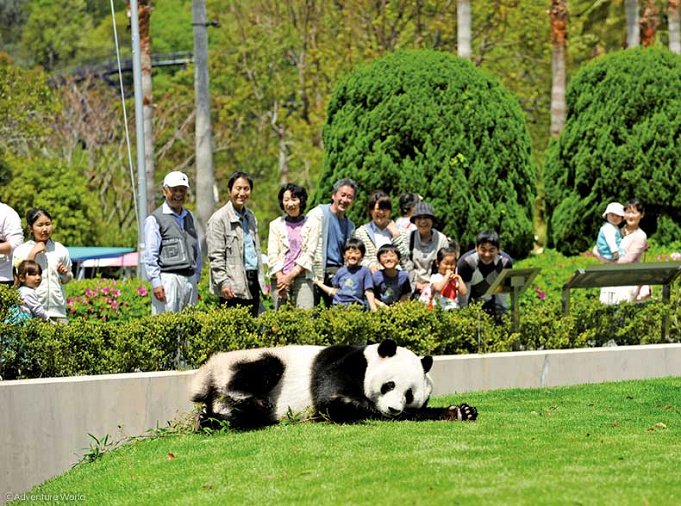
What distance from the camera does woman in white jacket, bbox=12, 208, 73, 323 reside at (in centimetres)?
1078

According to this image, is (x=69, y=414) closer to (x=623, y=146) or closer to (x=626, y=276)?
(x=626, y=276)

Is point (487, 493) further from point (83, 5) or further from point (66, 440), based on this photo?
point (83, 5)

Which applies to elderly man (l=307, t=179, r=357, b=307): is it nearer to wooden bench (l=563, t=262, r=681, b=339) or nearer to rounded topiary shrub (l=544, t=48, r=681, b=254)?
wooden bench (l=563, t=262, r=681, b=339)

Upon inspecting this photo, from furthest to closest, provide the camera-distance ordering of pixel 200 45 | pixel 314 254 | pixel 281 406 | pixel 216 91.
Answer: pixel 216 91 → pixel 200 45 → pixel 314 254 → pixel 281 406

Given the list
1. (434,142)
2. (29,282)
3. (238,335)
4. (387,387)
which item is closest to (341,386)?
(387,387)

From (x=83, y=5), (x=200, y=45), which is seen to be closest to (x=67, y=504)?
(x=200, y=45)

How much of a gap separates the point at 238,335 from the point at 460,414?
231 cm

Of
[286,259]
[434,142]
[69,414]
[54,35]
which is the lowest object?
[69,414]

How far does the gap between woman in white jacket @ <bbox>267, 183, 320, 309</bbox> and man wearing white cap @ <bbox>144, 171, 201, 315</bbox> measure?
810mm

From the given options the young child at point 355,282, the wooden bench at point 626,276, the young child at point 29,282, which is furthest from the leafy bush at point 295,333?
the young child at point 29,282

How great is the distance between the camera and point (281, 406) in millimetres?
8250

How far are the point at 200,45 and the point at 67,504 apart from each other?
17661 mm

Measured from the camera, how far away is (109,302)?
1588 centimetres

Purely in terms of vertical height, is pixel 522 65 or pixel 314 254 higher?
pixel 522 65
